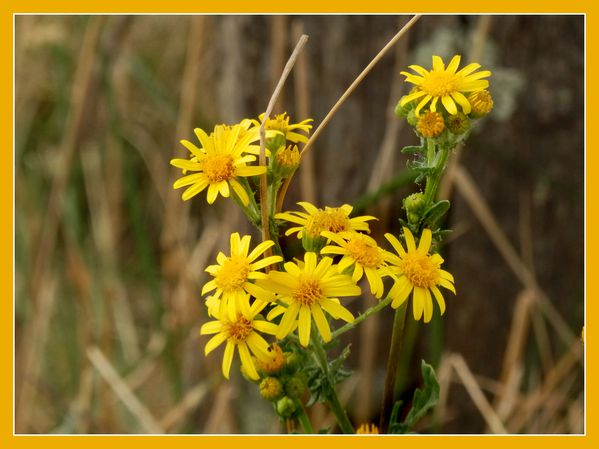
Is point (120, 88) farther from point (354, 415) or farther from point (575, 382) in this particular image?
point (575, 382)

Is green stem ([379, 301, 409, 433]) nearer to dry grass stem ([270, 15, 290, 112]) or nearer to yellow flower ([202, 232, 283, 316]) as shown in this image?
yellow flower ([202, 232, 283, 316])

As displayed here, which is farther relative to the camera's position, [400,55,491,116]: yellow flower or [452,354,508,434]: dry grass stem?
[452,354,508,434]: dry grass stem

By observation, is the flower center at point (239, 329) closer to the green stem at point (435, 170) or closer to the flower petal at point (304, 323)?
the flower petal at point (304, 323)

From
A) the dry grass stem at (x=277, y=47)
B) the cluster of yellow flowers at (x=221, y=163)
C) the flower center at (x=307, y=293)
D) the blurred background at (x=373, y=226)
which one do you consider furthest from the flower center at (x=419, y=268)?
the dry grass stem at (x=277, y=47)

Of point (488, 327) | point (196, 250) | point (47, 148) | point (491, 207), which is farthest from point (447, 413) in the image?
point (47, 148)

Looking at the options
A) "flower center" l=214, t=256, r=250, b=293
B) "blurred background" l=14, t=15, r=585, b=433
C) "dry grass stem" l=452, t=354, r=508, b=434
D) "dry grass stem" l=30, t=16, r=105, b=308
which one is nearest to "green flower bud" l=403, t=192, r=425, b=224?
"flower center" l=214, t=256, r=250, b=293
